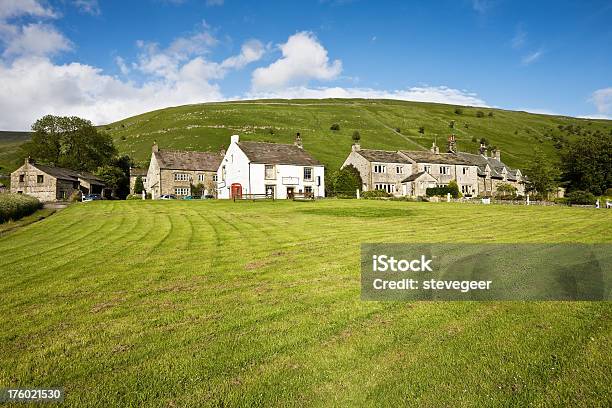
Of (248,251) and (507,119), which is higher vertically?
(507,119)

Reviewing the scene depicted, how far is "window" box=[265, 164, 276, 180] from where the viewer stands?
58.7m

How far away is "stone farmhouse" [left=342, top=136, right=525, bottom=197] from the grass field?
60833 millimetres

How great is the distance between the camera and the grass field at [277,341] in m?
5.20

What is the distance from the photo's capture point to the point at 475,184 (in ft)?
266

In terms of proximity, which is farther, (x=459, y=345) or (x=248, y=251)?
(x=248, y=251)

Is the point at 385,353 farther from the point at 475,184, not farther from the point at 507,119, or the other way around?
the point at 507,119

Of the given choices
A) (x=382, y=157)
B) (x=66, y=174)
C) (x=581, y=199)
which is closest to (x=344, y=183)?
(x=382, y=157)

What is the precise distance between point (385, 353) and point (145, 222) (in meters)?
22.2

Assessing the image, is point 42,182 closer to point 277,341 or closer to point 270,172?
point 270,172

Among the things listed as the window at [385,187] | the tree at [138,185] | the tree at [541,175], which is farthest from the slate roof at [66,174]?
the tree at [541,175]

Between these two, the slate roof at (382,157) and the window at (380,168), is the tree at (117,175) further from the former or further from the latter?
the window at (380,168)

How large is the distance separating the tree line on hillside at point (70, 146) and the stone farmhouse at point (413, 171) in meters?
51.2

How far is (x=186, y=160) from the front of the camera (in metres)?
78.5

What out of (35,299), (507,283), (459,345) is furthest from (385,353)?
(35,299)
